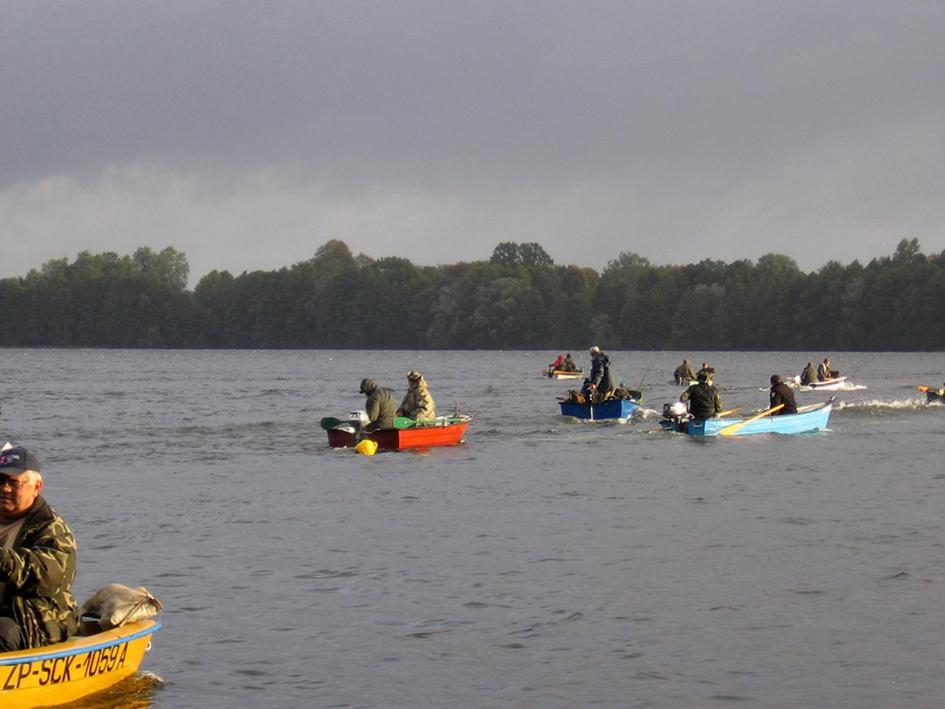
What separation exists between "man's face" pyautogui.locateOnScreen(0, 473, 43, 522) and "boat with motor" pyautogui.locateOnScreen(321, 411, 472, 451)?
21.7 m

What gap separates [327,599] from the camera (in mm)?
15344

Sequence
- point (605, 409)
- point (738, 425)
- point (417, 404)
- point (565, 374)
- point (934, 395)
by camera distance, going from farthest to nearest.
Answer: point (565, 374) → point (934, 395) → point (605, 409) → point (738, 425) → point (417, 404)

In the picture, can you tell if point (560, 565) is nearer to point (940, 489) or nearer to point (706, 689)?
point (706, 689)

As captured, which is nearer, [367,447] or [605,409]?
[367,447]

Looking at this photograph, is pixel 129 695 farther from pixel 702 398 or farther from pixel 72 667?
pixel 702 398

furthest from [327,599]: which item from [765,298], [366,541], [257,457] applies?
[765,298]

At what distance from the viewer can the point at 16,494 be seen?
1009 centimetres

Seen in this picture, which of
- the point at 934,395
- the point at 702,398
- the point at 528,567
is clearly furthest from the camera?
the point at 934,395

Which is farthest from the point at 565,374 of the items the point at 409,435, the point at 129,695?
the point at 129,695

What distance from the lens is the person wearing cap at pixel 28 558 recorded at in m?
10.0

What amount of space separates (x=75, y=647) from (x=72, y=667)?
18 centimetres

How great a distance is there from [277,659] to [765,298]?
170485 millimetres

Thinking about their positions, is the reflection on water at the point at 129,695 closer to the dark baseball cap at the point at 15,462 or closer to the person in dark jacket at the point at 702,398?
the dark baseball cap at the point at 15,462

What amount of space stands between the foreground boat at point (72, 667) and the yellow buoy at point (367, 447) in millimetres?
20270
